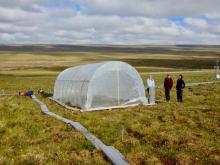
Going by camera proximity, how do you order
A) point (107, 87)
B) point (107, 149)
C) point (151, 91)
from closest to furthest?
1. point (107, 149)
2. point (107, 87)
3. point (151, 91)

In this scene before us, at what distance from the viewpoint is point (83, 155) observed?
12961 millimetres

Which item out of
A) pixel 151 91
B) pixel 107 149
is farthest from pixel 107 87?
pixel 107 149

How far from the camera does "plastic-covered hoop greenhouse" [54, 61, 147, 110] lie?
1075 inches

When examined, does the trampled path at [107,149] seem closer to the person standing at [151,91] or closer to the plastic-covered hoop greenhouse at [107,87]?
the plastic-covered hoop greenhouse at [107,87]

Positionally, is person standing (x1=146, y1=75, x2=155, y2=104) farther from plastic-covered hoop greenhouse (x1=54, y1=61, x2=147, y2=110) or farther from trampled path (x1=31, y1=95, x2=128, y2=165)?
trampled path (x1=31, y1=95, x2=128, y2=165)

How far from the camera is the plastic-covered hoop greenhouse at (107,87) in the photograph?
27.3m

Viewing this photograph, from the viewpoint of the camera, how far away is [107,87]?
2784cm

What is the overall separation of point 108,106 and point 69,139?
12.3 meters

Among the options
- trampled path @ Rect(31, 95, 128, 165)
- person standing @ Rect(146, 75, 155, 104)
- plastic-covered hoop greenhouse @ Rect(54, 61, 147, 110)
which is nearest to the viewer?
trampled path @ Rect(31, 95, 128, 165)

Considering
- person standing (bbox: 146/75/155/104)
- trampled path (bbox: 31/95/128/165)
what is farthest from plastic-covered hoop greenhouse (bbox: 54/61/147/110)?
trampled path (bbox: 31/95/128/165)

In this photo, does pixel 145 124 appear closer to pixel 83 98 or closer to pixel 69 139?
pixel 69 139

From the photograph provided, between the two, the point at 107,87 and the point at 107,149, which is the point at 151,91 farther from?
the point at 107,149

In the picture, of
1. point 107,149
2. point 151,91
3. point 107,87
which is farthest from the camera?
point 151,91

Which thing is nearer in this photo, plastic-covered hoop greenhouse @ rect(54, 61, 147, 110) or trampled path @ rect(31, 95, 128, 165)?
trampled path @ rect(31, 95, 128, 165)
